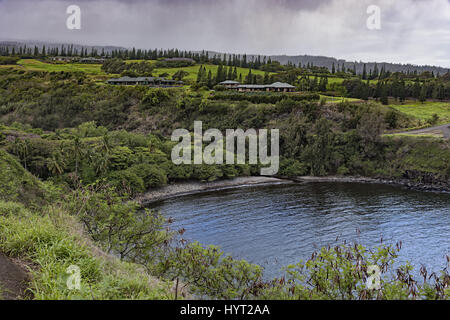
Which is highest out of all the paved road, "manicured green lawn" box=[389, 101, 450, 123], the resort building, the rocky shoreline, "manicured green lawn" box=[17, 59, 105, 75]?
"manicured green lawn" box=[17, 59, 105, 75]

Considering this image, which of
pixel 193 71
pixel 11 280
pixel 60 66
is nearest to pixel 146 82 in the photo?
pixel 193 71

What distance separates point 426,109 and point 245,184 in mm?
48112

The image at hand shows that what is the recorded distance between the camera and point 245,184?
58.7m

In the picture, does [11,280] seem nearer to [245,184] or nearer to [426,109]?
[245,184]

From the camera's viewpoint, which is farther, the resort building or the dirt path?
the resort building

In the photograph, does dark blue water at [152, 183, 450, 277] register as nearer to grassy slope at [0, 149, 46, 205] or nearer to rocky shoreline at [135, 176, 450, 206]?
rocky shoreline at [135, 176, 450, 206]

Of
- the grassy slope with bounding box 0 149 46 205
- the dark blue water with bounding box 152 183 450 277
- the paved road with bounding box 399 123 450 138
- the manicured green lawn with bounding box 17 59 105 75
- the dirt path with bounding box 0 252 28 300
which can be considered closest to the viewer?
the dirt path with bounding box 0 252 28 300

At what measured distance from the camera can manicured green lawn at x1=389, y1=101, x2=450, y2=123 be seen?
75537 mm

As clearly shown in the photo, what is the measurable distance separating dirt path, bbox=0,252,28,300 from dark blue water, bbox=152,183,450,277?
17858 mm

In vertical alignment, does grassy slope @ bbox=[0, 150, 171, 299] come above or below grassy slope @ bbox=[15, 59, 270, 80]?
below

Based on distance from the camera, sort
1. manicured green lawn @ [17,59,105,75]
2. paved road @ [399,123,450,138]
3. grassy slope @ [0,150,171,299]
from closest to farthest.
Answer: grassy slope @ [0,150,171,299] → paved road @ [399,123,450,138] → manicured green lawn @ [17,59,105,75]

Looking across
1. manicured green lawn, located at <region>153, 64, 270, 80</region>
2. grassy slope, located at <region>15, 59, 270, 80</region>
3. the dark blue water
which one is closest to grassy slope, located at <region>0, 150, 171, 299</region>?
the dark blue water
